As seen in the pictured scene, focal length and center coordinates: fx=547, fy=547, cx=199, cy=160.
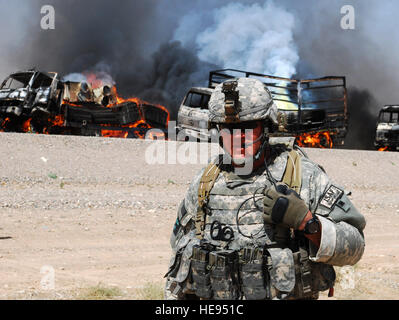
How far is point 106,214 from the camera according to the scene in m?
10.6

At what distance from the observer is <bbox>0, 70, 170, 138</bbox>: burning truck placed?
1870 cm

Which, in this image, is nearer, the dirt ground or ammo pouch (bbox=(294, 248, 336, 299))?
ammo pouch (bbox=(294, 248, 336, 299))

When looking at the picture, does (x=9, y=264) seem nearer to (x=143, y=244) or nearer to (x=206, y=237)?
(x=143, y=244)

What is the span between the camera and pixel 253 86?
3051 millimetres

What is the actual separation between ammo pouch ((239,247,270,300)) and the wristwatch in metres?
0.31

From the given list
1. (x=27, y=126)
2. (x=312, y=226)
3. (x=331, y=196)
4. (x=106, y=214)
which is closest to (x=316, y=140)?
(x=27, y=126)

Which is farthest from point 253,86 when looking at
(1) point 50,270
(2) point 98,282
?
(1) point 50,270

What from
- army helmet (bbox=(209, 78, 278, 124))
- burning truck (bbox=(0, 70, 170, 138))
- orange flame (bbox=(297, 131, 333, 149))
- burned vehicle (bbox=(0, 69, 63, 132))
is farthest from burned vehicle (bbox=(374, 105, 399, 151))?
army helmet (bbox=(209, 78, 278, 124))

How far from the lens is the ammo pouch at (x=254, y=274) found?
2.79 meters

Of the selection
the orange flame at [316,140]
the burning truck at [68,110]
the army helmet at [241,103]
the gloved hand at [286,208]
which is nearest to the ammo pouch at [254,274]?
the gloved hand at [286,208]

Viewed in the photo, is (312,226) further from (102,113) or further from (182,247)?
(102,113)

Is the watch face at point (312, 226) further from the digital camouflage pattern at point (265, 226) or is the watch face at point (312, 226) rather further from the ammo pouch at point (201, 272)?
the ammo pouch at point (201, 272)

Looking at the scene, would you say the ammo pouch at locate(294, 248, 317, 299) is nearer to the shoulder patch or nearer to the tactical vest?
the tactical vest
